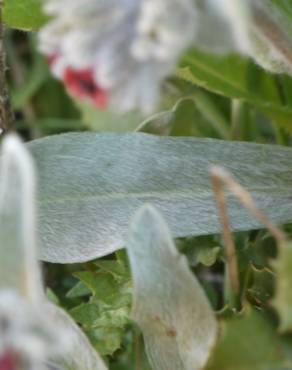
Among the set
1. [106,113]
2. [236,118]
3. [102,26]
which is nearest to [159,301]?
[102,26]

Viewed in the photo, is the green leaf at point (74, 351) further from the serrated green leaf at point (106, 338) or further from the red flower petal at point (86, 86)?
the red flower petal at point (86, 86)

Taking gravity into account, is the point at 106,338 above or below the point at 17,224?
below

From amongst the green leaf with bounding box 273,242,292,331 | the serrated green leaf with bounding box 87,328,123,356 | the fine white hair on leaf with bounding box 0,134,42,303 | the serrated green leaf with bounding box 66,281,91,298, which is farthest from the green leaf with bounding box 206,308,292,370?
the serrated green leaf with bounding box 66,281,91,298

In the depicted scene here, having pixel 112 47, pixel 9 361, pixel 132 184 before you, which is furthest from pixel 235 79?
pixel 9 361

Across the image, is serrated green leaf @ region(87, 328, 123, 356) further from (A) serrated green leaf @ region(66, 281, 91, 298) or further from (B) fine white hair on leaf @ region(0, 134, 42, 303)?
(B) fine white hair on leaf @ region(0, 134, 42, 303)

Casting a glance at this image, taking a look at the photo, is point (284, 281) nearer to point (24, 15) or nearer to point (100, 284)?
point (100, 284)

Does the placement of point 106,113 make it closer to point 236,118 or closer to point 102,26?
point 236,118
